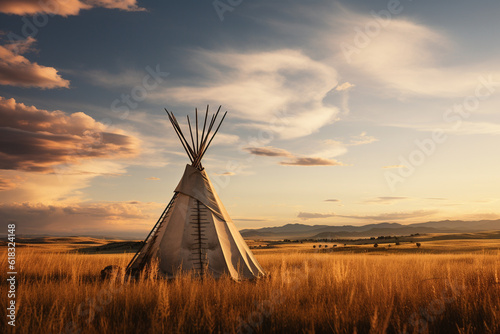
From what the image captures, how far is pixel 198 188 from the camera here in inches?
373

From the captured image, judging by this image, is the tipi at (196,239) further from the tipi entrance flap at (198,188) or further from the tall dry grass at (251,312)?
the tall dry grass at (251,312)

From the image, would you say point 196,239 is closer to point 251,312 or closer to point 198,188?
point 198,188

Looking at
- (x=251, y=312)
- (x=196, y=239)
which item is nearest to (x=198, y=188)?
(x=196, y=239)

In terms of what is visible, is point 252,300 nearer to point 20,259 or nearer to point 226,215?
point 226,215

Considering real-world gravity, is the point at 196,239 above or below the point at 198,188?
below

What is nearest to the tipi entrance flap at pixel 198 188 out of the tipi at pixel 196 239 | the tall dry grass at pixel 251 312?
the tipi at pixel 196 239

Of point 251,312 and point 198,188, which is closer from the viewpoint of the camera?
point 251,312

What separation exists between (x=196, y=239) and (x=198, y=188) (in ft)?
4.36

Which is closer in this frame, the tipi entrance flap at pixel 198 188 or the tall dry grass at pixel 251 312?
the tall dry grass at pixel 251 312

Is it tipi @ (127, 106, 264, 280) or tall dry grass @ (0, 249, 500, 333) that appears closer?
tall dry grass @ (0, 249, 500, 333)

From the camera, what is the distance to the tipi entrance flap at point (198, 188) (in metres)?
9.31

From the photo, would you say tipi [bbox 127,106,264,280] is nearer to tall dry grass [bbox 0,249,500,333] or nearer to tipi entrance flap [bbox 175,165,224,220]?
tipi entrance flap [bbox 175,165,224,220]

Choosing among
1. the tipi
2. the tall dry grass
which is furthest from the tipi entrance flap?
the tall dry grass

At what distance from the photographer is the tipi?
874cm
